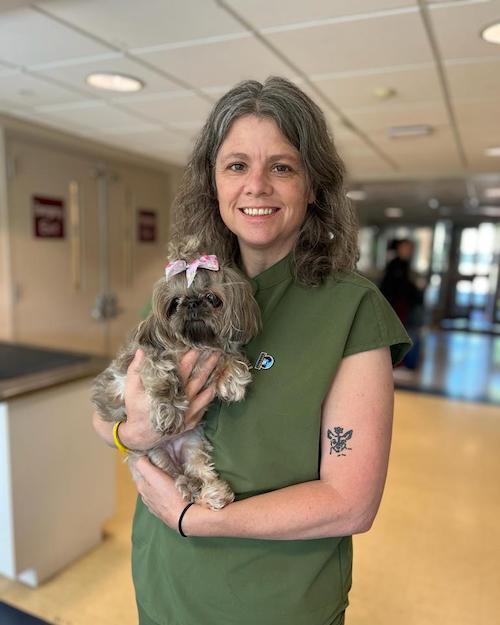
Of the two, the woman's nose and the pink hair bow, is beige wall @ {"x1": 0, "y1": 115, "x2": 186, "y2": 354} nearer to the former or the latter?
the pink hair bow

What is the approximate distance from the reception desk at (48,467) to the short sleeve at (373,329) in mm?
1806

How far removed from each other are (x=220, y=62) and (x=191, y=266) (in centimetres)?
223

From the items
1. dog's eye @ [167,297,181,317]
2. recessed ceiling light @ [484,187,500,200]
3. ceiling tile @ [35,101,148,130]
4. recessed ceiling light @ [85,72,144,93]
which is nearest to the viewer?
dog's eye @ [167,297,181,317]

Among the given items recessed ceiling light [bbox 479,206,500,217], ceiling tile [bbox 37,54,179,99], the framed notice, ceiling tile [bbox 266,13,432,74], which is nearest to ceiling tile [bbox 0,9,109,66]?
ceiling tile [bbox 37,54,179,99]

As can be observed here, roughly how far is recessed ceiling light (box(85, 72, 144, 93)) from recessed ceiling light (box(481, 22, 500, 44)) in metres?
2.13

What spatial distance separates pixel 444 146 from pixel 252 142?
15.2 feet

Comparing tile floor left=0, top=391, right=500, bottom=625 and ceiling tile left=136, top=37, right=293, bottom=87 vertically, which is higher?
ceiling tile left=136, top=37, right=293, bottom=87

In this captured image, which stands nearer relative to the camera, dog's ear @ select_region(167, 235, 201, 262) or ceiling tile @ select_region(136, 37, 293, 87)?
dog's ear @ select_region(167, 235, 201, 262)

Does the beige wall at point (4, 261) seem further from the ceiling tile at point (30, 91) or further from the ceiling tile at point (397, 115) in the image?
the ceiling tile at point (397, 115)

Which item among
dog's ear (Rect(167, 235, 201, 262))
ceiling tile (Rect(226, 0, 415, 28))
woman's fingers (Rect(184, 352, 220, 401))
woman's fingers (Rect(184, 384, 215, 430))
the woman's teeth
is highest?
ceiling tile (Rect(226, 0, 415, 28))

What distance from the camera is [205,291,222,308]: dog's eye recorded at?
45.4 inches

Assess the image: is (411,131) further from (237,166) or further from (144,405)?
(144,405)

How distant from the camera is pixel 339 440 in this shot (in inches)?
36.4

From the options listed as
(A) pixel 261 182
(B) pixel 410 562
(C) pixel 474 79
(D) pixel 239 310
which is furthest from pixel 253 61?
(B) pixel 410 562
